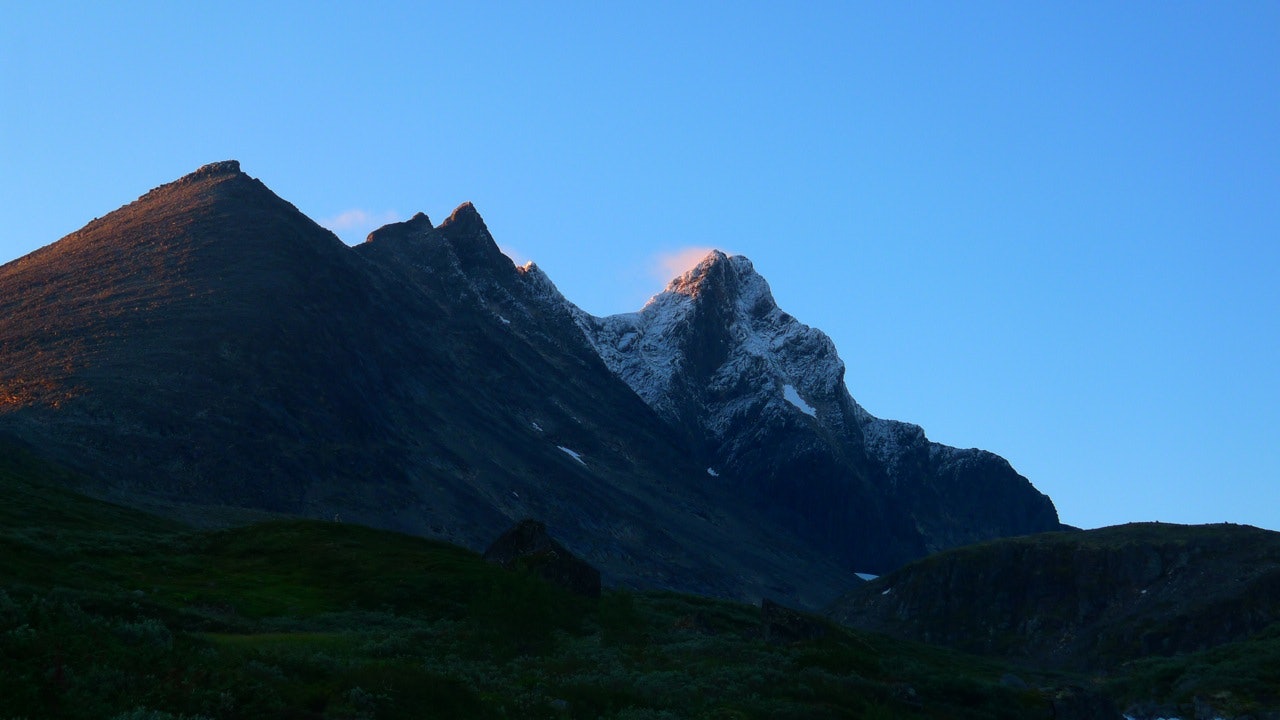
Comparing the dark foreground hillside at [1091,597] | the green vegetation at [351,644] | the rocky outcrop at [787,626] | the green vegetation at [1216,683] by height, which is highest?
the dark foreground hillside at [1091,597]

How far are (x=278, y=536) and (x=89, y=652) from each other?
66112 millimetres

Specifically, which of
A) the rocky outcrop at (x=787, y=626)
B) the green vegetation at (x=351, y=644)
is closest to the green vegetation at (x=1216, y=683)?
the green vegetation at (x=351, y=644)

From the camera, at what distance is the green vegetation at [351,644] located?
27.8 metres

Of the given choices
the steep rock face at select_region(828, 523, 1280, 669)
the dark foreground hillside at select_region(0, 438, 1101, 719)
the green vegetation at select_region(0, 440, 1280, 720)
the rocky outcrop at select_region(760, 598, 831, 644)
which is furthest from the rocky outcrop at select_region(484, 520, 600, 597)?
the steep rock face at select_region(828, 523, 1280, 669)

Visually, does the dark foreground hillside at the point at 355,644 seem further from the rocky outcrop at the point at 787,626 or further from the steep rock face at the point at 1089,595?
the steep rock face at the point at 1089,595

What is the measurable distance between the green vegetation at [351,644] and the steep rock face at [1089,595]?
2600 inches

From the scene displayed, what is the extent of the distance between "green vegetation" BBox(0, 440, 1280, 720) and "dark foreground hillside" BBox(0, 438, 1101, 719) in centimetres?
11

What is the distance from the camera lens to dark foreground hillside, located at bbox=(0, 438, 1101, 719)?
2786 cm

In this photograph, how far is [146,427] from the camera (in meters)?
157

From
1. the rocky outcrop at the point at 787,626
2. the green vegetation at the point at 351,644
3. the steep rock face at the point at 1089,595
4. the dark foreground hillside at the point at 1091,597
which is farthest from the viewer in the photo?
the steep rock face at the point at 1089,595

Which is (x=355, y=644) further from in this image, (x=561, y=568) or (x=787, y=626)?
(x=561, y=568)

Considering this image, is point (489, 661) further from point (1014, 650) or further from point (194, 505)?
point (1014, 650)

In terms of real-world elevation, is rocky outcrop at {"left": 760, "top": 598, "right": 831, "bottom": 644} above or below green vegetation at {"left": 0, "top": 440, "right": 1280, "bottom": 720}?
above

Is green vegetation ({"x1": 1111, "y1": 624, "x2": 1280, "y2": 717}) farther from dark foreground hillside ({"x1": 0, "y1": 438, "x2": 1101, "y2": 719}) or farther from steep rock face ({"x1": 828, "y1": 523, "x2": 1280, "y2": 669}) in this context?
steep rock face ({"x1": 828, "y1": 523, "x2": 1280, "y2": 669})
